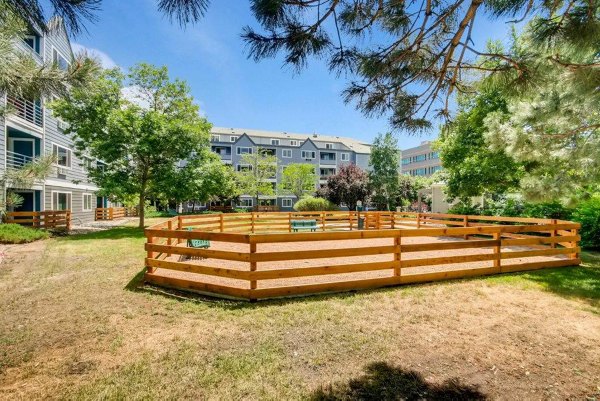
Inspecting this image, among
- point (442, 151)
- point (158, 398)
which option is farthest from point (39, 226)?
point (442, 151)

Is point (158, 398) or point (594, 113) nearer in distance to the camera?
point (158, 398)

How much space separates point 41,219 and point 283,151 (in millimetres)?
38799

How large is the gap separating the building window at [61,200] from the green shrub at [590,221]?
87.8 feet

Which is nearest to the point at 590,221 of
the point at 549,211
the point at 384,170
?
the point at 549,211

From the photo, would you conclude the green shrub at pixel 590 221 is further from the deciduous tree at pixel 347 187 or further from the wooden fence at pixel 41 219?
the deciduous tree at pixel 347 187

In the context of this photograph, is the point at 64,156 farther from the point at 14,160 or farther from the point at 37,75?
the point at 37,75

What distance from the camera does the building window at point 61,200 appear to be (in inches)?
728

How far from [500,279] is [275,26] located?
7.03 meters

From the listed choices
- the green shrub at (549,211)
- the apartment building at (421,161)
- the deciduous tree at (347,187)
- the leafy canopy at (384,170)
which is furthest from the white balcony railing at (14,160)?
the apartment building at (421,161)

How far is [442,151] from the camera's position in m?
16.4

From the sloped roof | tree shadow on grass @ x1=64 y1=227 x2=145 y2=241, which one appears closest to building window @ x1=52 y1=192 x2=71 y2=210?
tree shadow on grass @ x1=64 y1=227 x2=145 y2=241

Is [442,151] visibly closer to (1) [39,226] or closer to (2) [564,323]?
(2) [564,323]

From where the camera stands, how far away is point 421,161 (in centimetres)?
6456

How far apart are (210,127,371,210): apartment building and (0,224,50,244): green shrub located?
33.7 metres
